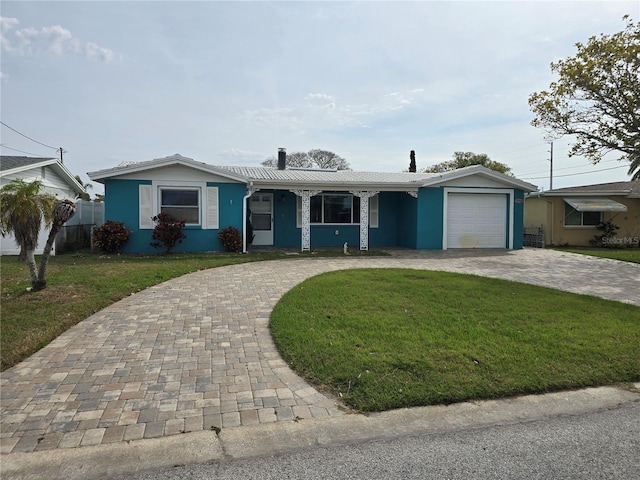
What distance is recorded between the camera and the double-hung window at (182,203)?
1312cm

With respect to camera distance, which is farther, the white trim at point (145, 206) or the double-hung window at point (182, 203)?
the double-hung window at point (182, 203)

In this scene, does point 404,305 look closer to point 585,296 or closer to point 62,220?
point 585,296

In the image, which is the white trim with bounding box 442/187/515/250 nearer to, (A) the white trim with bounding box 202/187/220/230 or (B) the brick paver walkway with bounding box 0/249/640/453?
(B) the brick paver walkway with bounding box 0/249/640/453

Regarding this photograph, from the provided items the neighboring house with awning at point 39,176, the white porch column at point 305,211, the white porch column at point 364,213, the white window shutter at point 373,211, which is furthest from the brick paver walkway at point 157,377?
the white window shutter at point 373,211

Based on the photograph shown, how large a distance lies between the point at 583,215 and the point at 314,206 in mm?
12423

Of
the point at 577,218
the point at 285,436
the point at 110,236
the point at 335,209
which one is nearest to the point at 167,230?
the point at 110,236

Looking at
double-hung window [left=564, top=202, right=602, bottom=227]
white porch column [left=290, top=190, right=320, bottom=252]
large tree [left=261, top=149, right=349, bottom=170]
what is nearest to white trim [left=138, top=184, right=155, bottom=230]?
white porch column [left=290, top=190, right=320, bottom=252]

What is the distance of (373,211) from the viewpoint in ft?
53.9

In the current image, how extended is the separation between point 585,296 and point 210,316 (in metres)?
6.48

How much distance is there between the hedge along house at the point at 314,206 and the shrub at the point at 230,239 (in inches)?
8.1

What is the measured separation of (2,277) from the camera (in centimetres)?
796

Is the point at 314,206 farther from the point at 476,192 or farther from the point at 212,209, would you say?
the point at 476,192

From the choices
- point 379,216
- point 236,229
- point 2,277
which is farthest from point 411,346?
point 379,216

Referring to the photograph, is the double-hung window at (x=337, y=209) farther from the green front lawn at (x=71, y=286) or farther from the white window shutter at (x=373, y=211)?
the green front lawn at (x=71, y=286)
